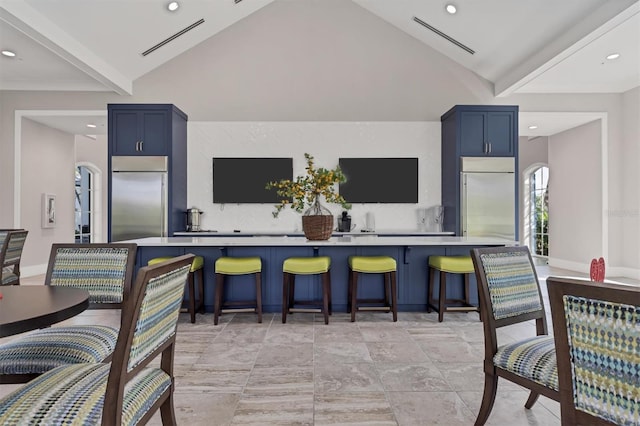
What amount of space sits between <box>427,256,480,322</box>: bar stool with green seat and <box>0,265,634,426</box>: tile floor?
0.46 ft

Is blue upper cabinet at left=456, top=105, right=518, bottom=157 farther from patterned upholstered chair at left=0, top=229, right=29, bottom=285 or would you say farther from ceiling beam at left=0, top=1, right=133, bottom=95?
patterned upholstered chair at left=0, top=229, right=29, bottom=285

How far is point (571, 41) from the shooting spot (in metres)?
4.05

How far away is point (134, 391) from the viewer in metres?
1.20

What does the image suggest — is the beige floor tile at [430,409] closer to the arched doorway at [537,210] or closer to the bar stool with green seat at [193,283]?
the bar stool with green seat at [193,283]

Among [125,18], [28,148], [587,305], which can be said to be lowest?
[587,305]

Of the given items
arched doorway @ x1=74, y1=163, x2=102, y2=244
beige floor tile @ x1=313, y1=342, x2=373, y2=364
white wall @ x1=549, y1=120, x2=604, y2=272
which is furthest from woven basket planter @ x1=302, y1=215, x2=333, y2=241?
arched doorway @ x1=74, y1=163, x2=102, y2=244

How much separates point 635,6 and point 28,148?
27.7 feet

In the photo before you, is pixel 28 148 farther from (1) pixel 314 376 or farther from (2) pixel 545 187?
(2) pixel 545 187

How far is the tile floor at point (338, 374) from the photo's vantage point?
1.85 metres

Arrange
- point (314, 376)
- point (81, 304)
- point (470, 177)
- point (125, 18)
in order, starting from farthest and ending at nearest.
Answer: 1. point (470, 177)
2. point (125, 18)
3. point (314, 376)
4. point (81, 304)

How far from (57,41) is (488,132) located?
217 inches

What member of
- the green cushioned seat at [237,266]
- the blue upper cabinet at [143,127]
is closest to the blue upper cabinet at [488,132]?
the green cushioned seat at [237,266]

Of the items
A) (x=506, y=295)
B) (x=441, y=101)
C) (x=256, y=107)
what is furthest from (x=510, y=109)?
(x=506, y=295)

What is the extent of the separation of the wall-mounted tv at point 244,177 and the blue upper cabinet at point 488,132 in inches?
105
